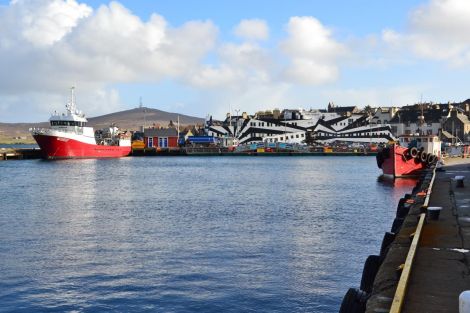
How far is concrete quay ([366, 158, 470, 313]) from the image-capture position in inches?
401

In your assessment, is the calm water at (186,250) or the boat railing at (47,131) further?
the boat railing at (47,131)

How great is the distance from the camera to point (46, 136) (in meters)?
114

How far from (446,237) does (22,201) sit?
126 feet

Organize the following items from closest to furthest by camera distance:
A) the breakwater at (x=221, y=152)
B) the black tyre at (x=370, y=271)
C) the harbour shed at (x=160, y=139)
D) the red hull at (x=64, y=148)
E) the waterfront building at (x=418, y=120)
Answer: the black tyre at (x=370, y=271), the red hull at (x=64, y=148), the breakwater at (x=221, y=152), the waterfront building at (x=418, y=120), the harbour shed at (x=160, y=139)

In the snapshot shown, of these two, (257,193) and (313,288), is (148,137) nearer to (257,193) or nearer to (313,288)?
(257,193)

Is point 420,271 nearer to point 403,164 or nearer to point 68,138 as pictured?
point 403,164

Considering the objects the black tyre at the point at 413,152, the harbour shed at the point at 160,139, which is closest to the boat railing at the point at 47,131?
the harbour shed at the point at 160,139

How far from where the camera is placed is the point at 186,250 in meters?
25.4

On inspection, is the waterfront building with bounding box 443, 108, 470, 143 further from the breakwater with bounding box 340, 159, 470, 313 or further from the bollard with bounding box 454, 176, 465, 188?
the breakwater with bounding box 340, 159, 470, 313

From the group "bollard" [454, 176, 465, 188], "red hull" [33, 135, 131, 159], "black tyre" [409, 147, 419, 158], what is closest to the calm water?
"bollard" [454, 176, 465, 188]

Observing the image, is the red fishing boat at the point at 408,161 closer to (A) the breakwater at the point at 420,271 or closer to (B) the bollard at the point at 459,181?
(B) the bollard at the point at 459,181

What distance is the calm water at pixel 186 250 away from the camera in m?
18.2

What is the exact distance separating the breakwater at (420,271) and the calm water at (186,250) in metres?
3.60

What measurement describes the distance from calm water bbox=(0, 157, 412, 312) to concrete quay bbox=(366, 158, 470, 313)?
12.4 feet
